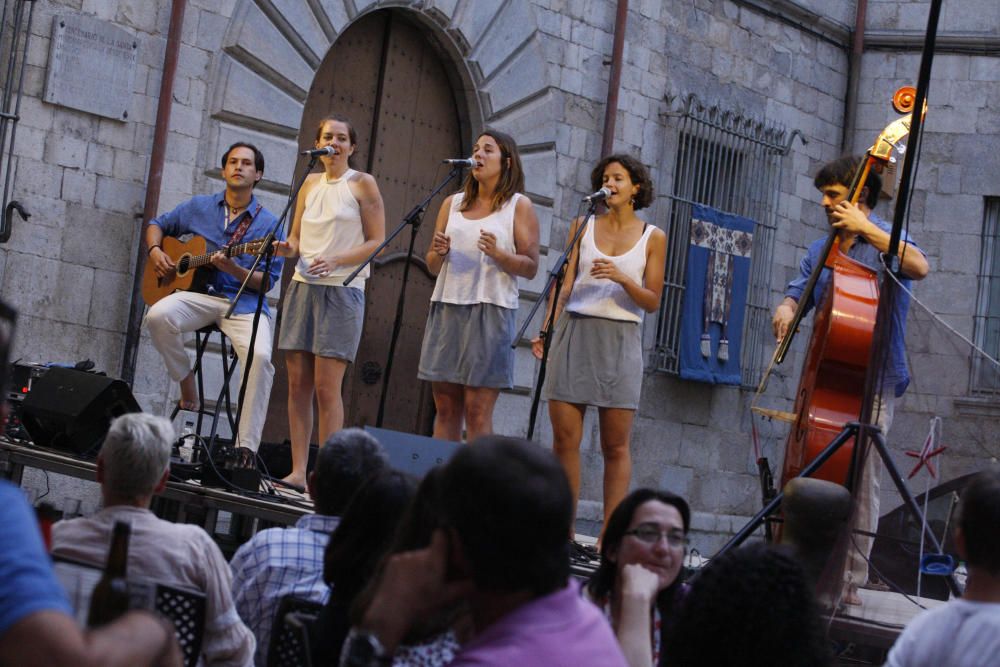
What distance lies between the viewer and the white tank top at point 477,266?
24.0 feet

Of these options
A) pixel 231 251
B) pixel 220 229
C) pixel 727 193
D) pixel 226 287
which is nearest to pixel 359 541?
pixel 231 251

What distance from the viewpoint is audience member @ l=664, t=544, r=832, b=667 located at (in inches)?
103

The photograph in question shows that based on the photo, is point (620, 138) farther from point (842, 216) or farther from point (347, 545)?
point (347, 545)

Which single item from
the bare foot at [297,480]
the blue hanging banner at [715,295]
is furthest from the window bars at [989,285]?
the bare foot at [297,480]

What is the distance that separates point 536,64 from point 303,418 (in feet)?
16.4

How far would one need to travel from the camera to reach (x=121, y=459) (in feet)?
12.4

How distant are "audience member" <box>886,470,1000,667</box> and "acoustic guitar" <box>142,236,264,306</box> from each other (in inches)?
197

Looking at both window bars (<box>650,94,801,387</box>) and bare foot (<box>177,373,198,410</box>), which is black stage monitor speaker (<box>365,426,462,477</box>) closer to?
bare foot (<box>177,373,198,410</box>)

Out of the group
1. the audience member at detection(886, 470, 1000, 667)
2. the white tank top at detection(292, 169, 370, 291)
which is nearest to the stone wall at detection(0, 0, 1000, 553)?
the audience member at detection(886, 470, 1000, 667)

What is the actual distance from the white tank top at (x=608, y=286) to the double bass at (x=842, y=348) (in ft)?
2.99

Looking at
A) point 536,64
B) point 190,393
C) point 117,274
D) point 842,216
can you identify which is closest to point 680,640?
point 842,216

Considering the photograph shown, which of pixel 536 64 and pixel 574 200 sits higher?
pixel 536 64

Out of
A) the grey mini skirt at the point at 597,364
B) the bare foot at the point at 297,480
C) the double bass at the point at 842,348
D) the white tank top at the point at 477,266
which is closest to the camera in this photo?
the double bass at the point at 842,348

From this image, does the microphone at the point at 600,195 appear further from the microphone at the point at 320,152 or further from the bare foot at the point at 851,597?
the bare foot at the point at 851,597
